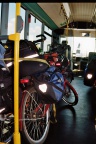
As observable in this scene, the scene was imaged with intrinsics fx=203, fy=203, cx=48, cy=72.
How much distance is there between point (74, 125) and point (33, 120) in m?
0.91

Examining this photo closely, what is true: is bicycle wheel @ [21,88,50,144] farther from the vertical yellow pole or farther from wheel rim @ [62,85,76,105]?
wheel rim @ [62,85,76,105]

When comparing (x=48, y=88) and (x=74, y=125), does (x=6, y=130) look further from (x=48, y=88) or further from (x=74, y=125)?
(x=74, y=125)

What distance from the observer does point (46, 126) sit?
2090 millimetres

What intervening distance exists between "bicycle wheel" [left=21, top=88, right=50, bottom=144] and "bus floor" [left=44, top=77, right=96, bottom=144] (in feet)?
0.42

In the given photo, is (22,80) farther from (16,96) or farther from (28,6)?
(28,6)

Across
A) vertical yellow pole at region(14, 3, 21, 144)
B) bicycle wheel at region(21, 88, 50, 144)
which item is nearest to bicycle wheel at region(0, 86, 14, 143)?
bicycle wheel at region(21, 88, 50, 144)

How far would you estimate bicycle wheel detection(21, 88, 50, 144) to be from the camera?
180 cm

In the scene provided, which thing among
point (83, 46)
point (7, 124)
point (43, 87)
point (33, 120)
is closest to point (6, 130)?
point (7, 124)

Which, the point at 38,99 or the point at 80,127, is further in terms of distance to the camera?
the point at 80,127

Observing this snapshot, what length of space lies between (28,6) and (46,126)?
4141 millimetres

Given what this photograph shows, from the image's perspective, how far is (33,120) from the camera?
1.89 meters

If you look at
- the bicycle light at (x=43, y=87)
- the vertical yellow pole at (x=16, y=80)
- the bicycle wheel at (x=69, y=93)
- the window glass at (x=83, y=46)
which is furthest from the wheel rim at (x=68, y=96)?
the window glass at (x=83, y=46)

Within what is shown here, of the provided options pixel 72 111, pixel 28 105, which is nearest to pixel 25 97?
pixel 28 105

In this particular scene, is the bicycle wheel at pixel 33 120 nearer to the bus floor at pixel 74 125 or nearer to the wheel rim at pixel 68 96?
the bus floor at pixel 74 125
